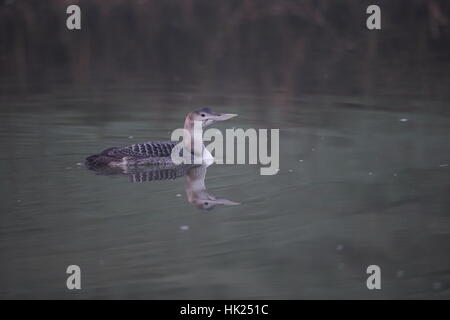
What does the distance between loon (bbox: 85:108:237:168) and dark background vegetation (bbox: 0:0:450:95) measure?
3758 mm

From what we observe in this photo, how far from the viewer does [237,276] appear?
19.0 ft

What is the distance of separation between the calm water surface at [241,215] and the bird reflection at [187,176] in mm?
85

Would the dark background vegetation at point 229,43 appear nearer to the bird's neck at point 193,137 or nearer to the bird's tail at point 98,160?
the bird's neck at point 193,137

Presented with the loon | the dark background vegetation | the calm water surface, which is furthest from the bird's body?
the dark background vegetation

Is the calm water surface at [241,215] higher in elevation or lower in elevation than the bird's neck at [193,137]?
lower

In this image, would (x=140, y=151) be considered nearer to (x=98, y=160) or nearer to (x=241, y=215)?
(x=98, y=160)

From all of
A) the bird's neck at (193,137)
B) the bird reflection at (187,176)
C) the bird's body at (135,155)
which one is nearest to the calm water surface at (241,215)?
the bird reflection at (187,176)

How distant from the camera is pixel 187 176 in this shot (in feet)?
27.2

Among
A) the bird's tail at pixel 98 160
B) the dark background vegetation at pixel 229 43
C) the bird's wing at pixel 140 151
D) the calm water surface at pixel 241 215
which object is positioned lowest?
the calm water surface at pixel 241 215

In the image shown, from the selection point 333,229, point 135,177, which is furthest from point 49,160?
point 333,229

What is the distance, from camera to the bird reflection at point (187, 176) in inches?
291

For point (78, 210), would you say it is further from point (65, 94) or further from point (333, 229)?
point (65, 94)

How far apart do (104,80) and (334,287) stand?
316 inches

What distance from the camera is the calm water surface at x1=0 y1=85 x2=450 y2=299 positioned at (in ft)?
18.8
